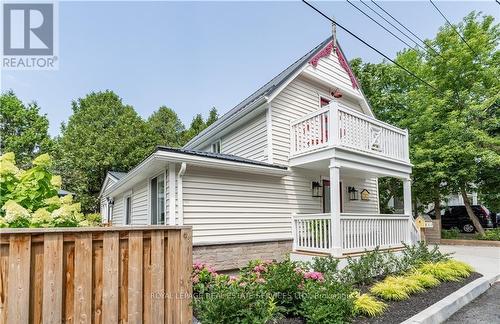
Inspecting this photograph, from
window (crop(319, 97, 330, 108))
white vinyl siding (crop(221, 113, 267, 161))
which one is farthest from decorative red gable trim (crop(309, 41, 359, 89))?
white vinyl siding (crop(221, 113, 267, 161))

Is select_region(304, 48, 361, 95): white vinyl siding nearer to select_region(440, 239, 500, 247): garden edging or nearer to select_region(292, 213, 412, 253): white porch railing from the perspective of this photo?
select_region(292, 213, 412, 253): white porch railing

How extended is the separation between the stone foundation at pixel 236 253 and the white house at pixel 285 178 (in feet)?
0.08

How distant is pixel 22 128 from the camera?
28734 mm

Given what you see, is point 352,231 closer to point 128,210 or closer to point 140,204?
point 140,204

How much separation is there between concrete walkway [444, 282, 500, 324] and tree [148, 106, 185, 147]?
26.9 metres

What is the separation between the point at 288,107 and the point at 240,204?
3705 millimetres

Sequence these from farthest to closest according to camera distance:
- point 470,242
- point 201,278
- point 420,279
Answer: point 470,242, point 420,279, point 201,278

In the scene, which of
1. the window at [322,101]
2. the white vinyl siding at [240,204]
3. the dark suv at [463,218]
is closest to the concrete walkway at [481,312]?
the white vinyl siding at [240,204]

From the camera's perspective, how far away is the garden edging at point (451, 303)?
14.9 feet

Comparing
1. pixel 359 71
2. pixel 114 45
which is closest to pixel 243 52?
pixel 114 45

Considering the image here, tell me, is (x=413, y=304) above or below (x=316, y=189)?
below

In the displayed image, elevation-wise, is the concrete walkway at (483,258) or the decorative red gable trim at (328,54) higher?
the decorative red gable trim at (328,54)

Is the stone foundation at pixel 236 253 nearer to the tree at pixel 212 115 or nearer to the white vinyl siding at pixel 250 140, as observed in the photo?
the white vinyl siding at pixel 250 140

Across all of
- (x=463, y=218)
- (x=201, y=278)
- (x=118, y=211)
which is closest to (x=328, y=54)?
(x=201, y=278)
